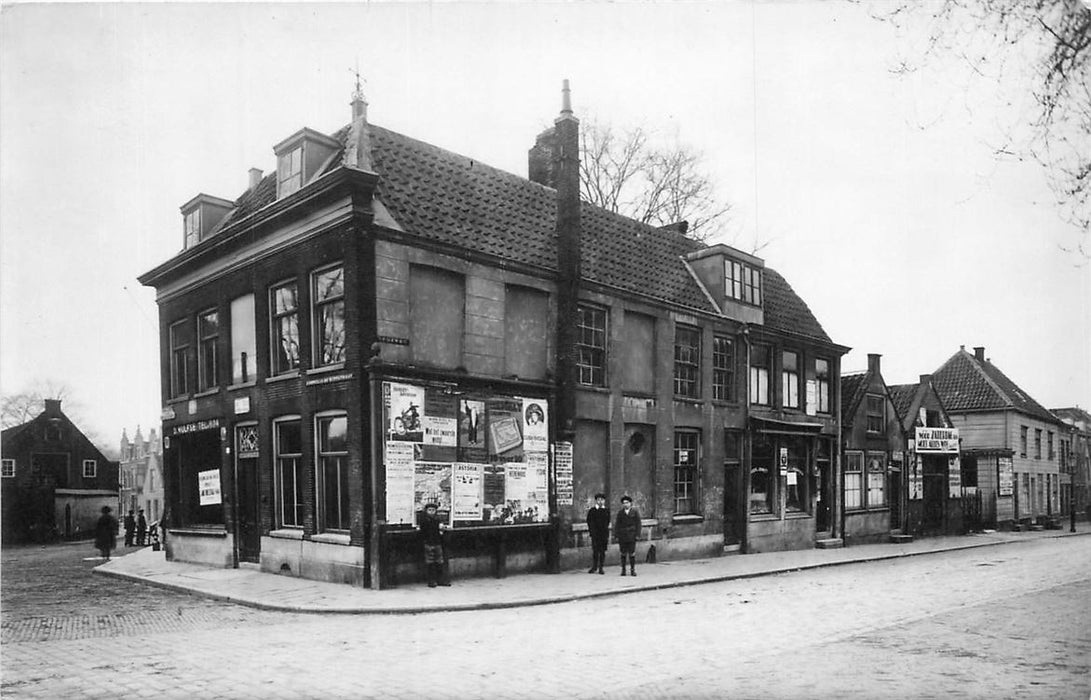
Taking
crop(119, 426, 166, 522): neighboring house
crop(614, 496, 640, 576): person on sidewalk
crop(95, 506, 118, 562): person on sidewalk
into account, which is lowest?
crop(119, 426, 166, 522): neighboring house

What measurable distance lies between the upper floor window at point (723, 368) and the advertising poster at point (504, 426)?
25.9 feet

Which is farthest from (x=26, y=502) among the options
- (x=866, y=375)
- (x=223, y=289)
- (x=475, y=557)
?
(x=866, y=375)

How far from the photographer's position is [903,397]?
32.5 metres

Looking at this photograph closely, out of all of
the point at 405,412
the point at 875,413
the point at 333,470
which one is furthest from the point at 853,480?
the point at 333,470

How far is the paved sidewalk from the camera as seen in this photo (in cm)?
1323

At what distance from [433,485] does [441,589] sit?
191 centimetres

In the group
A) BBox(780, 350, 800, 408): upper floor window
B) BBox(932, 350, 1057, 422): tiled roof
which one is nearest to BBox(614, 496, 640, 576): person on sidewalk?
BBox(780, 350, 800, 408): upper floor window

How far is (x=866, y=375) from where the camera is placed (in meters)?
30.0

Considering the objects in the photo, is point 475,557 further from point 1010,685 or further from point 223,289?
point 1010,685

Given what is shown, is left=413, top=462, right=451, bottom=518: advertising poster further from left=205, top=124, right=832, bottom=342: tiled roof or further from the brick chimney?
→ left=205, top=124, right=832, bottom=342: tiled roof

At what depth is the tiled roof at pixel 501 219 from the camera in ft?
54.3

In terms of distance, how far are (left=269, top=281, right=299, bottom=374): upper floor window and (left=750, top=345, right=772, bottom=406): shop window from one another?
528 inches

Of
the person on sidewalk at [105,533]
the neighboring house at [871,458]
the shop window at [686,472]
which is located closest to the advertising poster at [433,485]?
the shop window at [686,472]

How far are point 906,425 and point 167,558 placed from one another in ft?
83.6
